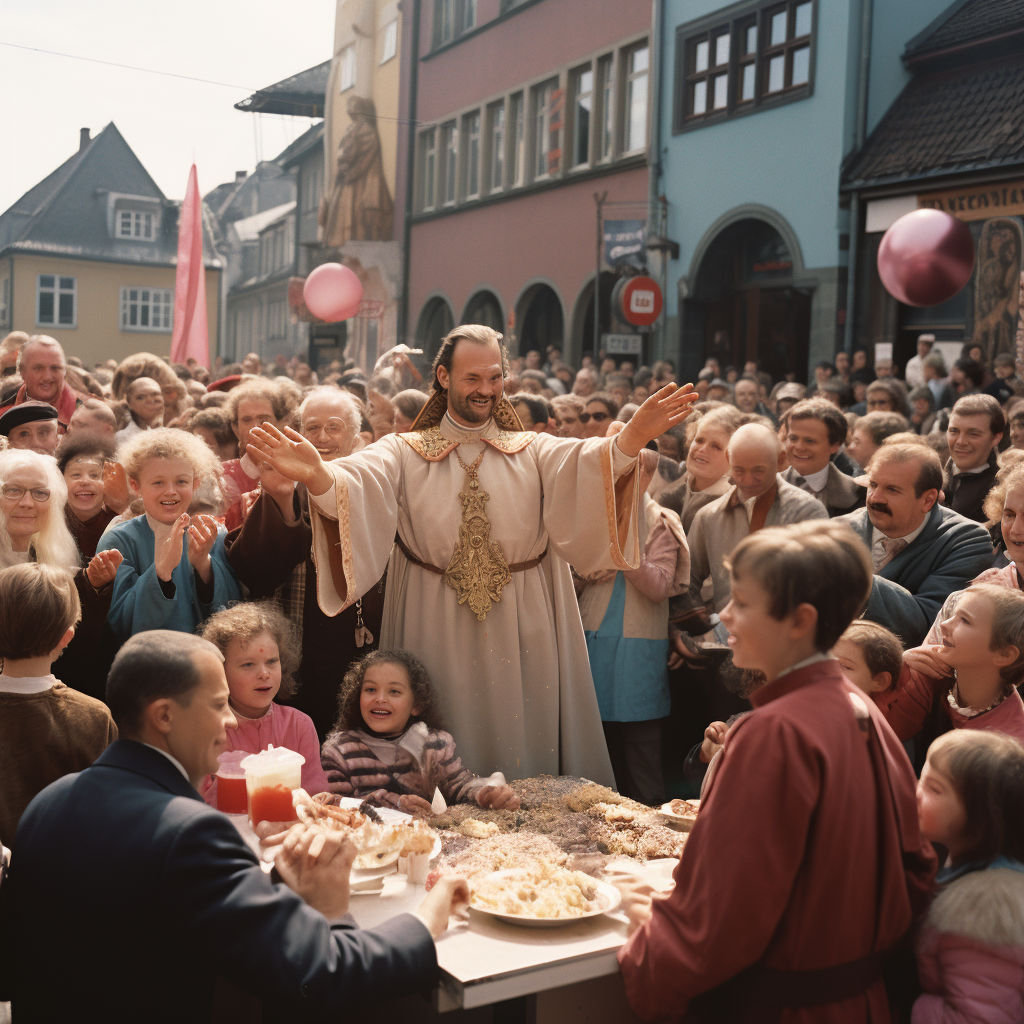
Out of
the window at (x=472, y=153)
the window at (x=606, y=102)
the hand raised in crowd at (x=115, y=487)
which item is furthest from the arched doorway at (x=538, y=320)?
the hand raised in crowd at (x=115, y=487)

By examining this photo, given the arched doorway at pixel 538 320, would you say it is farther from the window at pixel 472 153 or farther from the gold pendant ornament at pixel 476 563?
the gold pendant ornament at pixel 476 563

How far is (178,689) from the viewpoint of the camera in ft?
7.26

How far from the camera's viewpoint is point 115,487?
15.3ft

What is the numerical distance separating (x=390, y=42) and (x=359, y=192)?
3.48m

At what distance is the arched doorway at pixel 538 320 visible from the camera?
2169cm

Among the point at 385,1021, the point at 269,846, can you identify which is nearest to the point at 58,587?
the point at 269,846

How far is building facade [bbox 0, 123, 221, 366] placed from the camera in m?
38.5

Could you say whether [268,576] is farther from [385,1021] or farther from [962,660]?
[962,660]

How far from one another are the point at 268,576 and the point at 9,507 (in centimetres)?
90

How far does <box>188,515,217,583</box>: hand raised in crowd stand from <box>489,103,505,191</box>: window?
64.6ft

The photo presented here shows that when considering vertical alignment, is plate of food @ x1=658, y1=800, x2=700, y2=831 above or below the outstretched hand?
below

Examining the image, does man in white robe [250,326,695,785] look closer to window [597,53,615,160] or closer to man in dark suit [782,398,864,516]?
man in dark suit [782,398,864,516]

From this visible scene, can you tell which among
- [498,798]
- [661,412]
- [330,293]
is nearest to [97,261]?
[330,293]

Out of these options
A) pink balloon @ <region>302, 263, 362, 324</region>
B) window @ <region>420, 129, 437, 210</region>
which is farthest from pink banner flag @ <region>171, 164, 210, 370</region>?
window @ <region>420, 129, 437, 210</region>
